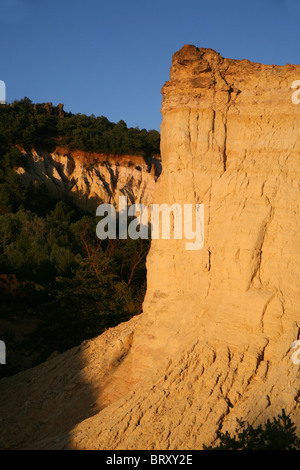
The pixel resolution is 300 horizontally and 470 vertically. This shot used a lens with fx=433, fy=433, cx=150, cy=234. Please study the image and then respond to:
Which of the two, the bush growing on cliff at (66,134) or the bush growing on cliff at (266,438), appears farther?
the bush growing on cliff at (66,134)

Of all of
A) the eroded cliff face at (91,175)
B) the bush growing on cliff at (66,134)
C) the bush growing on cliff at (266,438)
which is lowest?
the bush growing on cliff at (266,438)

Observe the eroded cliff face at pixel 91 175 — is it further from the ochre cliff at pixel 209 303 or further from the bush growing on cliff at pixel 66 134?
the ochre cliff at pixel 209 303

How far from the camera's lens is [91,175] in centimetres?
3631

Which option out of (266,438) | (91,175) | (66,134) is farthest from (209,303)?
(66,134)

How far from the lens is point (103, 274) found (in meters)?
15.2

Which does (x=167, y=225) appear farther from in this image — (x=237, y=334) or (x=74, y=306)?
(x=74, y=306)

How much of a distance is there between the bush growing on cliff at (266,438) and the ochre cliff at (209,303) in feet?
0.85

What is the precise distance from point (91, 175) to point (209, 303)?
101 ft

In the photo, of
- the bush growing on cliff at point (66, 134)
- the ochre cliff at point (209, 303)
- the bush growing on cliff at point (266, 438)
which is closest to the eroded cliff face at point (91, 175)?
the bush growing on cliff at point (66, 134)

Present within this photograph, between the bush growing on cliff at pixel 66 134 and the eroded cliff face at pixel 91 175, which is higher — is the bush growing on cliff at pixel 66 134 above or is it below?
above

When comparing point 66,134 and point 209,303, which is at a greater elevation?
point 66,134

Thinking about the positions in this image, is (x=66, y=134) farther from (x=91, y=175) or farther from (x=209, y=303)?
(x=209, y=303)

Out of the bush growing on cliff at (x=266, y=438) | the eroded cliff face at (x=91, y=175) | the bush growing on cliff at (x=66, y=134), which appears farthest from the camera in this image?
the bush growing on cliff at (x=66, y=134)

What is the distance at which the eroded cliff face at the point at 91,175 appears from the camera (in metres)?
34.5
